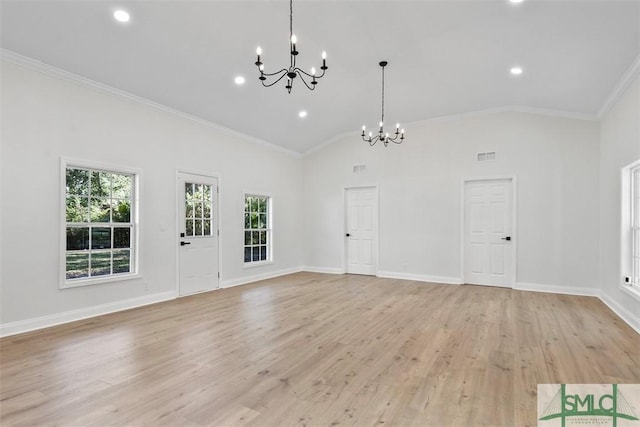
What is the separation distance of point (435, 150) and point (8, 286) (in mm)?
6987

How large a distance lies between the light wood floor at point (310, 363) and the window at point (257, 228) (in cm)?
219

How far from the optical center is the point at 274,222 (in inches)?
301

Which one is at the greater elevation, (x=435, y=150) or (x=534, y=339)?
(x=435, y=150)

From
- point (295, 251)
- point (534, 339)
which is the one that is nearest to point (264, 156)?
point (295, 251)

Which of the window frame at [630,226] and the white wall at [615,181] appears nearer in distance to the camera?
the white wall at [615,181]

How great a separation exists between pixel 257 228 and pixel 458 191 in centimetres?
424

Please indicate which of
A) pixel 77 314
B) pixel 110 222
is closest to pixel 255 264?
pixel 110 222

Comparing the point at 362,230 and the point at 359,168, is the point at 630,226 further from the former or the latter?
the point at 359,168

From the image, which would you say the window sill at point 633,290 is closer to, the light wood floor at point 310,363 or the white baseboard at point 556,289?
the light wood floor at point 310,363

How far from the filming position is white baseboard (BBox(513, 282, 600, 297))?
5.64m

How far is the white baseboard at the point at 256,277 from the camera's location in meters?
6.41

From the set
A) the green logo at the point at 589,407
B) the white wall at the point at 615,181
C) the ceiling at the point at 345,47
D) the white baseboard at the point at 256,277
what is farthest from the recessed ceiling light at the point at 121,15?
the white wall at the point at 615,181

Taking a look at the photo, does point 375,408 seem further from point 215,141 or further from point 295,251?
point 295,251

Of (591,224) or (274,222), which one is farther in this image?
(274,222)
